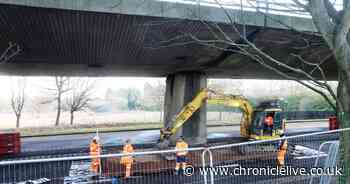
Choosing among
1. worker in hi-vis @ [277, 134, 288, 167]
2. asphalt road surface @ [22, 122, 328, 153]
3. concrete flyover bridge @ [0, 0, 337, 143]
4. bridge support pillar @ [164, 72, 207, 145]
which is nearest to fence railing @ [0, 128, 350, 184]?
worker in hi-vis @ [277, 134, 288, 167]

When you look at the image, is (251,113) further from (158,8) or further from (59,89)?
(59,89)

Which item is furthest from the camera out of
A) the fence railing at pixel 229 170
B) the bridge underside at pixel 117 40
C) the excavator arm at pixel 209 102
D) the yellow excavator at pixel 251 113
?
the yellow excavator at pixel 251 113

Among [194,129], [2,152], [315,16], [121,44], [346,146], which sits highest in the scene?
[121,44]

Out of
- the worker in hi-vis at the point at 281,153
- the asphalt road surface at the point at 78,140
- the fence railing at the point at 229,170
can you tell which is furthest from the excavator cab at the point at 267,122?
the asphalt road surface at the point at 78,140

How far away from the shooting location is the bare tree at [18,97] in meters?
31.0

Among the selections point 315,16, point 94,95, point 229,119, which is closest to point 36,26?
point 315,16

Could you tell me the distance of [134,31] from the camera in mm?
11375

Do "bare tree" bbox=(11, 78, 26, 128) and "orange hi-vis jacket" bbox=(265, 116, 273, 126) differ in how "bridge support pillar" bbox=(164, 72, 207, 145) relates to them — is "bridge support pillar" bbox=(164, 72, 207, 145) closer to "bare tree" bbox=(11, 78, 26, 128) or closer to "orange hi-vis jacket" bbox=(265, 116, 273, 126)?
"orange hi-vis jacket" bbox=(265, 116, 273, 126)

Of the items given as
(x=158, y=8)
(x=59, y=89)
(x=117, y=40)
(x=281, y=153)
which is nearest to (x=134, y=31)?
(x=117, y=40)

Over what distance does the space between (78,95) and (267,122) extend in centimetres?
2519

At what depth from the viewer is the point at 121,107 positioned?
4747cm

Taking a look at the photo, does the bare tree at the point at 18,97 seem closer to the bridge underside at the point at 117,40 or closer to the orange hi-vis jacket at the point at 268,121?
the bridge underside at the point at 117,40

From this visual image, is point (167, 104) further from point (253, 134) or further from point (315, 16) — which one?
point (315, 16)

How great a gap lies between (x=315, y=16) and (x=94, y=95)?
117 ft
